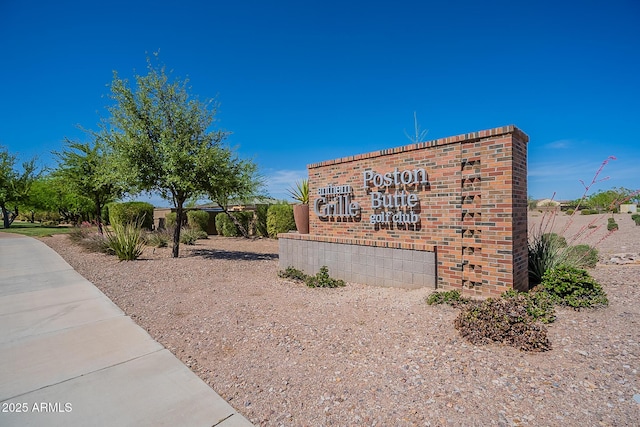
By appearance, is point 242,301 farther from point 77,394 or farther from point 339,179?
point 339,179

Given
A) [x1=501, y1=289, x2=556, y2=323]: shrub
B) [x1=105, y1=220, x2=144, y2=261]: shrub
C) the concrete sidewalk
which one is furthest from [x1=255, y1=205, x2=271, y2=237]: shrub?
[x1=501, y1=289, x2=556, y2=323]: shrub

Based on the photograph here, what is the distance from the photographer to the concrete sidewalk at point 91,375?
A: 7.97 feet

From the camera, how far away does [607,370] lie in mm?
2840

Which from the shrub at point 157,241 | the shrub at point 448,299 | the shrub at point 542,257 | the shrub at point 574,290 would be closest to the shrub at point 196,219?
the shrub at point 157,241

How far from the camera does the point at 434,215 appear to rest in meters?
5.70

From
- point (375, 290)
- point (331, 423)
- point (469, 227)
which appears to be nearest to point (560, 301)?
point (469, 227)

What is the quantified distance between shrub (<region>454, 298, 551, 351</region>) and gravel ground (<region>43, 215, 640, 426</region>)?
0.13 metres

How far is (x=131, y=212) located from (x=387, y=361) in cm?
2113

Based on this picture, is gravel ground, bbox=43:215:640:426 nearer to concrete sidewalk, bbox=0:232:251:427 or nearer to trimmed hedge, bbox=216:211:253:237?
concrete sidewalk, bbox=0:232:251:427

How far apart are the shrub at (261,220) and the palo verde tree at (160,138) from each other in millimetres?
8318

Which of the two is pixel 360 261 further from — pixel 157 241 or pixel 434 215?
pixel 157 241

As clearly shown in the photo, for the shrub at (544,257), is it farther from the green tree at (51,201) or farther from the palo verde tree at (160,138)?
the green tree at (51,201)

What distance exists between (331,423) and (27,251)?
1450 cm

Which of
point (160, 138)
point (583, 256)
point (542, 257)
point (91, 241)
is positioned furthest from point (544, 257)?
point (91, 241)
